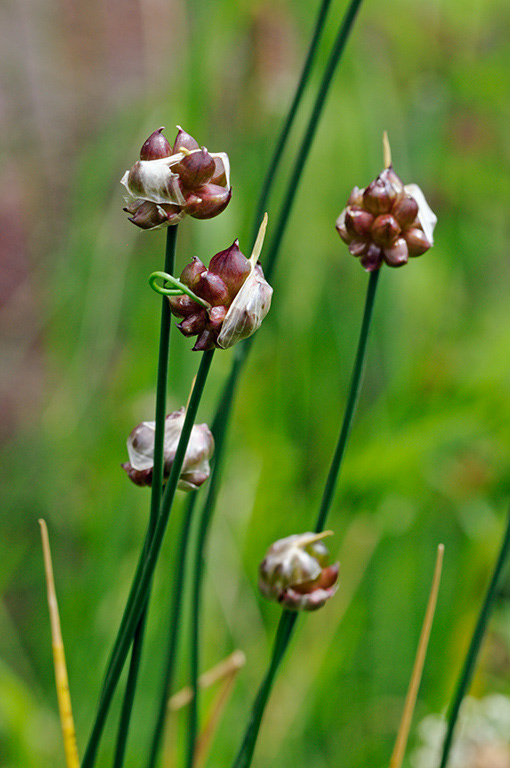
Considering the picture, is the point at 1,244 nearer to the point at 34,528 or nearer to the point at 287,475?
the point at 34,528

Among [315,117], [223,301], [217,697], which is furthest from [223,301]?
[217,697]

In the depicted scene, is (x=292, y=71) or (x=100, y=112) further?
(x=100, y=112)

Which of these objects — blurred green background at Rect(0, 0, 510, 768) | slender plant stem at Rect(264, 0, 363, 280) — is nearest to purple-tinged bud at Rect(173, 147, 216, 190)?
slender plant stem at Rect(264, 0, 363, 280)

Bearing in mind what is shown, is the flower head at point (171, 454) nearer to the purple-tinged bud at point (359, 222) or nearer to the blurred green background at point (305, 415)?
the purple-tinged bud at point (359, 222)

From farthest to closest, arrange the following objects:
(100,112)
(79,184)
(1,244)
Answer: (100,112)
(1,244)
(79,184)

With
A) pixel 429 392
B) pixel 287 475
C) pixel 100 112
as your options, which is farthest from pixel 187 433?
pixel 100 112

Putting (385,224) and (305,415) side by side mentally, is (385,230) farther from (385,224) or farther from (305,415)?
(305,415)

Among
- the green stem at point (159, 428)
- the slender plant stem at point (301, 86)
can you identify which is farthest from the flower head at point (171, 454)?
the slender plant stem at point (301, 86)
